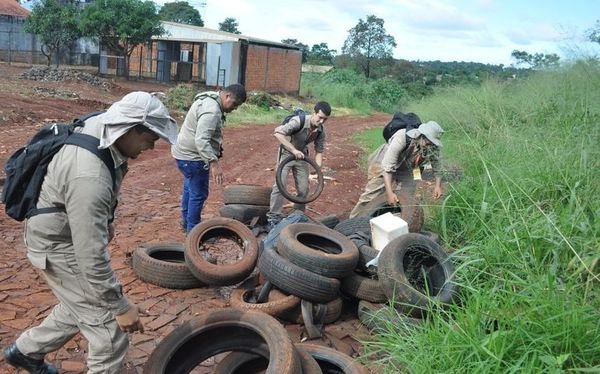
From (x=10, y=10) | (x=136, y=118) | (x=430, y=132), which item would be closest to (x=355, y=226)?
(x=430, y=132)

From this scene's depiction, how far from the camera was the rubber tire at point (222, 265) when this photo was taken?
504 centimetres

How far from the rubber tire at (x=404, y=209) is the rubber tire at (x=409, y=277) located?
673 mm

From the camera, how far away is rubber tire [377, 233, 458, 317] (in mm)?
4520

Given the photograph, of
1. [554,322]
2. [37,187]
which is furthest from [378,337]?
[37,187]

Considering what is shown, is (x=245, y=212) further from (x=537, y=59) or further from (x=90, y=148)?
(x=537, y=59)

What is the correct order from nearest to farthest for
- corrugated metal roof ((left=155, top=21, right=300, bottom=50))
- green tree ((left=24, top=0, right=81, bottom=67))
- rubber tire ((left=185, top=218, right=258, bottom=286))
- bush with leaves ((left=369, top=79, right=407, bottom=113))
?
rubber tire ((left=185, top=218, right=258, bottom=286))
green tree ((left=24, top=0, right=81, bottom=67))
corrugated metal roof ((left=155, top=21, right=300, bottom=50))
bush with leaves ((left=369, top=79, right=407, bottom=113))

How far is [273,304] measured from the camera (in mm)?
4656

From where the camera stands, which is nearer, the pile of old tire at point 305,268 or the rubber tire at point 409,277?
the rubber tire at point 409,277

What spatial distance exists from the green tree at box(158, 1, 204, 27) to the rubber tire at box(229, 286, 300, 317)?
6108cm

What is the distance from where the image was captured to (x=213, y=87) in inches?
1238

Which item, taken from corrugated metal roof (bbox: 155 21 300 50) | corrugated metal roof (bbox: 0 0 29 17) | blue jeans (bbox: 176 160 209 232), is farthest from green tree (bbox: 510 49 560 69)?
corrugated metal roof (bbox: 0 0 29 17)

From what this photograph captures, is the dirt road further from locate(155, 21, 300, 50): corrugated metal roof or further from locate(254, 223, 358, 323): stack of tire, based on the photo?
locate(155, 21, 300, 50): corrugated metal roof

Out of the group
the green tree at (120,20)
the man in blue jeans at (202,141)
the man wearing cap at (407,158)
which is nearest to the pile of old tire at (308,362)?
the man in blue jeans at (202,141)

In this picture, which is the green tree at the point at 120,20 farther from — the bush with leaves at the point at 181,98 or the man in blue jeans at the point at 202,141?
the man in blue jeans at the point at 202,141
